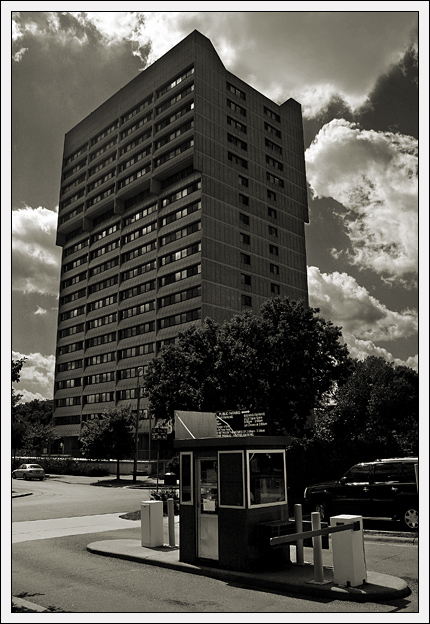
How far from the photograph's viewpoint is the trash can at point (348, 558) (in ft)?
29.7

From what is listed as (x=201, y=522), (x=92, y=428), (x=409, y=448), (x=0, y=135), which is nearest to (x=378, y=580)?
(x=201, y=522)

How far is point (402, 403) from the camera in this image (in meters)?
42.5

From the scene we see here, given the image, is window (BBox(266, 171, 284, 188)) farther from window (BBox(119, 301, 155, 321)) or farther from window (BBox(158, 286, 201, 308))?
window (BBox(119, 301, 155, 321))

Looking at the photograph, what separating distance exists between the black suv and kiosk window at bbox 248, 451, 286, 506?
602 centimetres

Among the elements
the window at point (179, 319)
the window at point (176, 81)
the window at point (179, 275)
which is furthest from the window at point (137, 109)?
the window at point (179, 319)

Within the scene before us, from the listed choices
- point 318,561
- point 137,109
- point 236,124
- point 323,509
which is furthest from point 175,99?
point 318,561

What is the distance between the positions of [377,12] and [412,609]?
9169mm

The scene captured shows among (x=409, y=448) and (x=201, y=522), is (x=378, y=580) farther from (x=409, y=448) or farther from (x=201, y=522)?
(x=409, y=448)

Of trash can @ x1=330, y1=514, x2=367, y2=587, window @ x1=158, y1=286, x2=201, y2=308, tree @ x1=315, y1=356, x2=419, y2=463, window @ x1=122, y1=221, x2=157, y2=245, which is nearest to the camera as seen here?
trash can @ x1=330, y1=514, x2=367, y2=587

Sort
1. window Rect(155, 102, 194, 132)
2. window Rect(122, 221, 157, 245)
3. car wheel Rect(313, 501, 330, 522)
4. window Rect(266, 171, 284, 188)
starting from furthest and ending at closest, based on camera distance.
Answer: window Rect(266, 171, 284, 188)
window Rect(122, 221, 157, 245)
window Rect(155, 102, 194, 132)
car wheel Rect(313, 501, 330, 522)

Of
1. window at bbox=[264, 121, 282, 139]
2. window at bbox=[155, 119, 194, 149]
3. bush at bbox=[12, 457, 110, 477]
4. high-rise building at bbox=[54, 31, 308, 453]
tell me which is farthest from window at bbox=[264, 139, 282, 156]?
bush at bbox=[12, 457, 110, 477]

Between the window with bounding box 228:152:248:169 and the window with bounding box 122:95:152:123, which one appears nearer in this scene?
the window with bounding box 228:152:248:169

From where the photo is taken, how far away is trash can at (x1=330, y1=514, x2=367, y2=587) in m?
9.05

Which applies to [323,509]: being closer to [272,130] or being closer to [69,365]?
[272,130]
